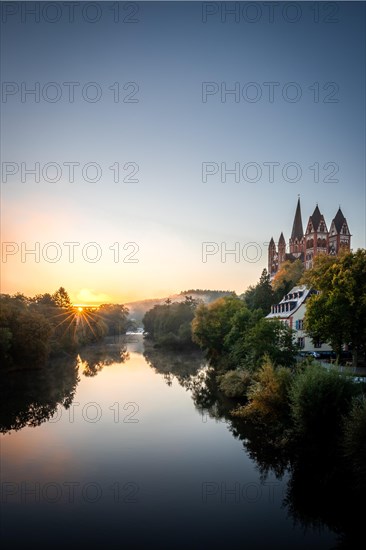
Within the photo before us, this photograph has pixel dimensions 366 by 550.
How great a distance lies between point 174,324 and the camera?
10950 centimetres

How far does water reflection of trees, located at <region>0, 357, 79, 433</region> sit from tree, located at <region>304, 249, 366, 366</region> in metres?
22.8

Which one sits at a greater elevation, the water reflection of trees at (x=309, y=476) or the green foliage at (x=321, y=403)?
the green foliage at (x=321, y=403)

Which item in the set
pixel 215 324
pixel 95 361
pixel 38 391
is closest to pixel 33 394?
pixel 38 391

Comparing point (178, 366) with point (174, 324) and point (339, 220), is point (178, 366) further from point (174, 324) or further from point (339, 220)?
point (339, 220)

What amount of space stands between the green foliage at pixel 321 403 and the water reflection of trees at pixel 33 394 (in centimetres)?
1847

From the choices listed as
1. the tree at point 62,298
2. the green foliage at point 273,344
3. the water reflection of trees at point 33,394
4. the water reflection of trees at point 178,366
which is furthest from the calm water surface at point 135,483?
the tree at point 62,298

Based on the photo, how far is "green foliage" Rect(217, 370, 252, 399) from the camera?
37031mm

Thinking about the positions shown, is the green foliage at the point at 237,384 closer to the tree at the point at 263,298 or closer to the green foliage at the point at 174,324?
the tree at the point at 263,298

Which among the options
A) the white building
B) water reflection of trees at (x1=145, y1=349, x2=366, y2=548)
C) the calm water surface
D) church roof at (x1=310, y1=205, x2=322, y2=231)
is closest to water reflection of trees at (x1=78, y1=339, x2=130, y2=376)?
the calm water surface

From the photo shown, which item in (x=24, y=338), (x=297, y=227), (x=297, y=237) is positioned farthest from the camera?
(x=297, y=227)

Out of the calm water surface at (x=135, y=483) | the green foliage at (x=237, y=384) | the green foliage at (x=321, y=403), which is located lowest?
the calm water surface at (x=135, y=483)

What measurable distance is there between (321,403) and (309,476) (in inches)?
141

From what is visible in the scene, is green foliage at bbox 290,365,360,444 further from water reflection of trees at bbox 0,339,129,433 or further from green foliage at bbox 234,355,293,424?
water reflection of trees at bbox 0,339,129,433

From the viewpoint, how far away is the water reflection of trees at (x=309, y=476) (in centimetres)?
1652
